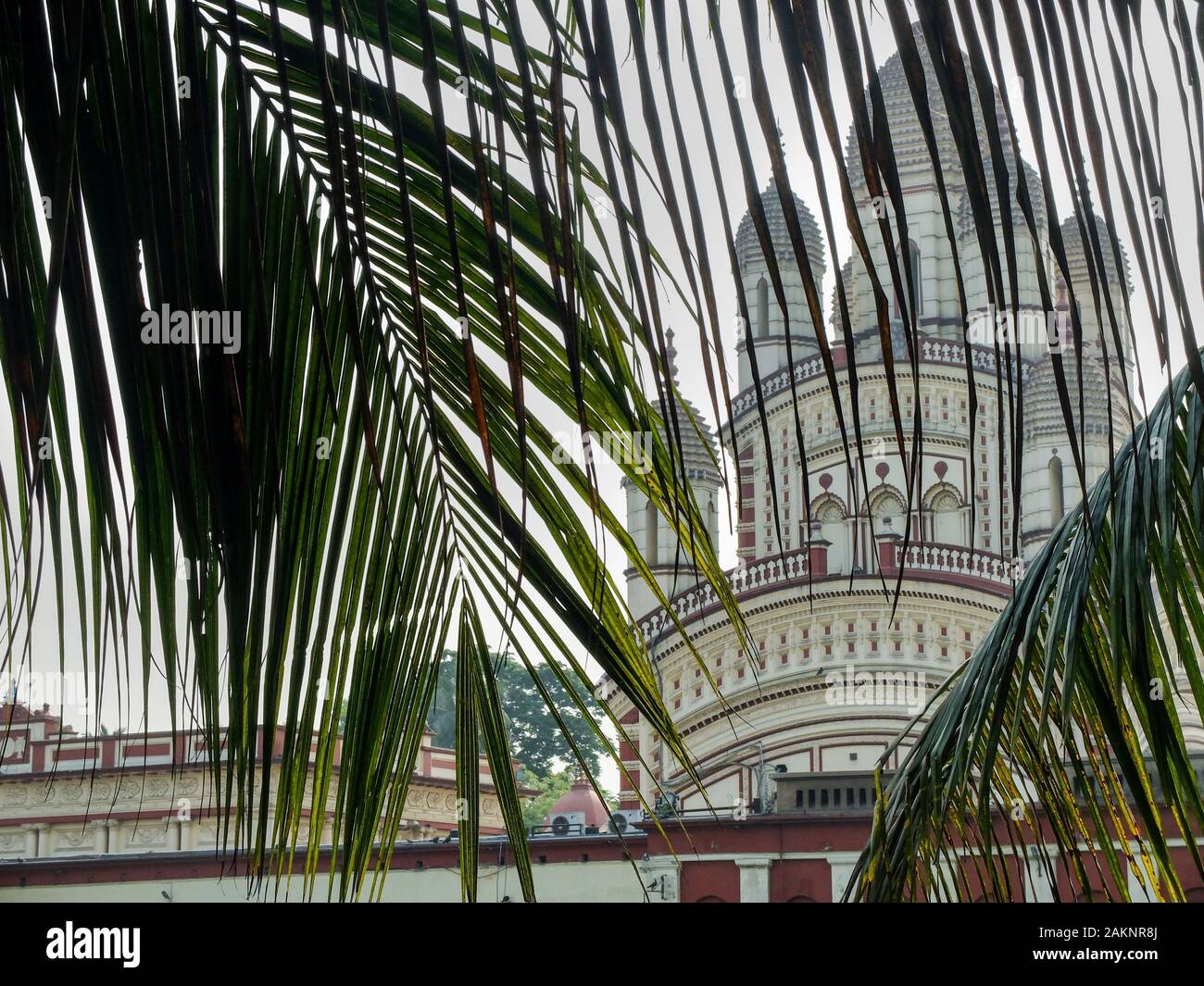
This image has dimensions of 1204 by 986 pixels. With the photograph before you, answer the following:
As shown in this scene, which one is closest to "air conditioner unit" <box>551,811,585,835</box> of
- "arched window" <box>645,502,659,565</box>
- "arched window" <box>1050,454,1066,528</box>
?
"arched window" <box>645,502,659,565</box>

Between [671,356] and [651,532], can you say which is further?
[651,532]

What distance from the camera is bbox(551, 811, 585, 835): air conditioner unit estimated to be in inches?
505

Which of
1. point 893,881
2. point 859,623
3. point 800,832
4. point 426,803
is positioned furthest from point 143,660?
point 426,803

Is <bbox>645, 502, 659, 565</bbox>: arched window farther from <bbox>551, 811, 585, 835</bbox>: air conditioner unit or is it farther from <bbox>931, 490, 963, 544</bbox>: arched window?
<bbox>551, 811, 585, 835</bbox>: air conditioner unit

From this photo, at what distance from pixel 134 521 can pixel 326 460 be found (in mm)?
155

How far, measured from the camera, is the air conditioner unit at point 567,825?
12836 millimetres

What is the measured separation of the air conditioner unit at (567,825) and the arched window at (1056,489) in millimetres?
6128

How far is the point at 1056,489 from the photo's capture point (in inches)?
622

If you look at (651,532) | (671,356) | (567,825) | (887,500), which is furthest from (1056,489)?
(671,356)

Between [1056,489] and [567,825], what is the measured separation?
22.3 ft

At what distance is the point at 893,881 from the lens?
5.92 ft

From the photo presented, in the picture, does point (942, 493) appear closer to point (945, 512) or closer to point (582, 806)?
point (945, 512)

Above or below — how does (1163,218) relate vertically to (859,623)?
below
